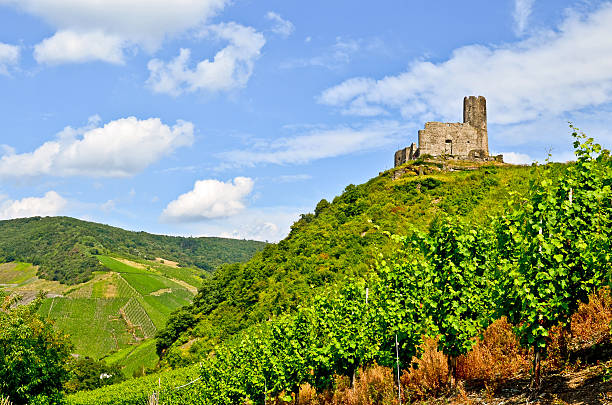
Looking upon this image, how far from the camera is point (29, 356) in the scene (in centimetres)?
2794

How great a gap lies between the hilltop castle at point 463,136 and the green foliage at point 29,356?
5158 cm

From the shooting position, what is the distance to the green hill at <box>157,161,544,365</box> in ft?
151

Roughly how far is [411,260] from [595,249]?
5999 mm

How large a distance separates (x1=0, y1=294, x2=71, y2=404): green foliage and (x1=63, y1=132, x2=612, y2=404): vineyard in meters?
16.3

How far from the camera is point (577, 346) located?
10.8 metres

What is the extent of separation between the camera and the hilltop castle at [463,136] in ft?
215

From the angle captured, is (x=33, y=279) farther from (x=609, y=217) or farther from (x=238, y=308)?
(x=609, y=217)

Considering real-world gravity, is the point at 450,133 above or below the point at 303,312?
above

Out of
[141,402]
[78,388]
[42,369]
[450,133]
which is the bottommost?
[78,388]

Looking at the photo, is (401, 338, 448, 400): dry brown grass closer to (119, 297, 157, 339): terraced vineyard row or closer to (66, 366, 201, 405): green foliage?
(66, 366, 201, 405): green foliage

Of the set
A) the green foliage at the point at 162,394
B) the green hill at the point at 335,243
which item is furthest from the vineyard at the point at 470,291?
the green hill at the point at 335,243

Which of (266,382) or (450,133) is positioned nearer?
(266,382)

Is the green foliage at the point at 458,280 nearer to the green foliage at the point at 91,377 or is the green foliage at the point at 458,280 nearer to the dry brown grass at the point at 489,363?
the dry brown grass at the point at 489,363

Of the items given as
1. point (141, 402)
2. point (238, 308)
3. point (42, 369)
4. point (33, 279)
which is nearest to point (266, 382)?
point (42, 369)
